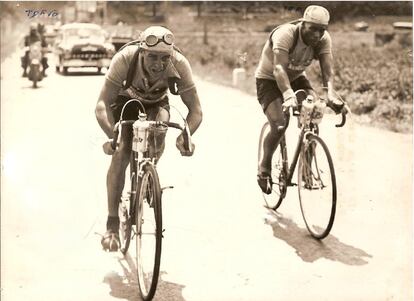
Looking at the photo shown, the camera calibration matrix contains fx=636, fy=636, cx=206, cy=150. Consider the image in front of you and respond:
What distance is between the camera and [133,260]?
4.94 meters

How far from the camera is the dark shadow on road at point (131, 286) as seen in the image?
4.46 m

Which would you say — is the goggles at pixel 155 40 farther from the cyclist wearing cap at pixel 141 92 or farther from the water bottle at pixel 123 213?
the water bottle at pixel 123 213

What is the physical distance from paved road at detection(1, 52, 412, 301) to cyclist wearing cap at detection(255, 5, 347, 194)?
71 cm

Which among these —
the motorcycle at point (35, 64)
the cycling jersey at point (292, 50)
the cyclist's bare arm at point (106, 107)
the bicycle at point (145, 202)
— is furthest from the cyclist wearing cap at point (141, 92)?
the motorcycle at point (35, 64)

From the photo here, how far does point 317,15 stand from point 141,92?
164cm

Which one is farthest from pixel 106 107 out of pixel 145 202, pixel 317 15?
pixel 317 15

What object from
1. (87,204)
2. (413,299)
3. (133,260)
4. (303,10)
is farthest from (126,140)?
(413,299)

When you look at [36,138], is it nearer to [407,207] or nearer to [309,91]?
[309,91]

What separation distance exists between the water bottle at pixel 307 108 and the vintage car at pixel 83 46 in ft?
6.28

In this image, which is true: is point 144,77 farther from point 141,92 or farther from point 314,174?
point 314,174

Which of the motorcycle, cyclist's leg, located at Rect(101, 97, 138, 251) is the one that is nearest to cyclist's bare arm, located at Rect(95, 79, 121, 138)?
cyclist's leg, located at Rect(101, 97, 138, 251)

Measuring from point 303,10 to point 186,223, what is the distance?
2.19m

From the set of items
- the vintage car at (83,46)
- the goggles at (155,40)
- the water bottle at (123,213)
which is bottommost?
the water bottle at (123,213)

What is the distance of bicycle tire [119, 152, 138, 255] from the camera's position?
4591mm
